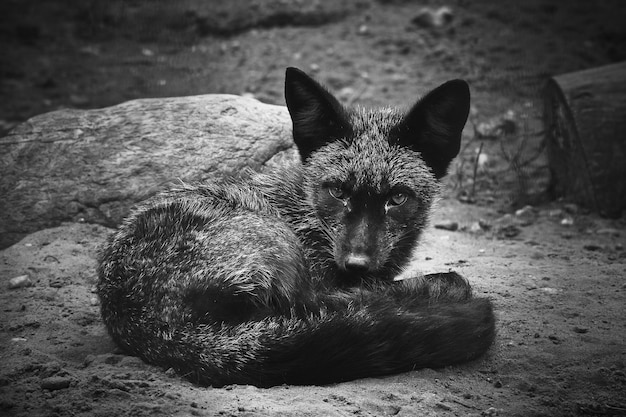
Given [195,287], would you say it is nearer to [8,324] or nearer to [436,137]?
[8,324]

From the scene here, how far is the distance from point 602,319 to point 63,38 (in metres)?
11.5

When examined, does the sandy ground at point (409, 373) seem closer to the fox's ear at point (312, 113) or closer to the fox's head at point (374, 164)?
the fox's head at point (374, 164)

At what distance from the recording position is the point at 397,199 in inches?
201

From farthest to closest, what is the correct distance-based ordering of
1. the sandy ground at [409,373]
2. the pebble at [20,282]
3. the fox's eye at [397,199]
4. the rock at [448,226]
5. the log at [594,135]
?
the rock at [448,226] → the log at [594,135] → the pebble at [20,282] → the fox's eye at [397,199] → the sandy ground at [409,373]

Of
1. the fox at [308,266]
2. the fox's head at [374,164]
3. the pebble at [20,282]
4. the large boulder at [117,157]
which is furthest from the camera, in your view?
the large boulder at [117,157]

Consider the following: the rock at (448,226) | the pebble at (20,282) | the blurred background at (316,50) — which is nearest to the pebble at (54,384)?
the pebble at (20,282)

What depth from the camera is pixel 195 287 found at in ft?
14.0

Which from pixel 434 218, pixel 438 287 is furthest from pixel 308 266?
pixel 434 218

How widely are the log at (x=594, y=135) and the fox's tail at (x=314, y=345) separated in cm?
422

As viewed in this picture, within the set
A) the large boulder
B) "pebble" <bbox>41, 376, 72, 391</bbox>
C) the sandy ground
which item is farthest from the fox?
the large boulder

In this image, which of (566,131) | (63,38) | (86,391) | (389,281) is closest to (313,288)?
(389,281)

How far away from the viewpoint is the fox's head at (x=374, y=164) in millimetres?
4988

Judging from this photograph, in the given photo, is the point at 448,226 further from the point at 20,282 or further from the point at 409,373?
the point at 20,282

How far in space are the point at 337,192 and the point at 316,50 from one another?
791 centimetres
